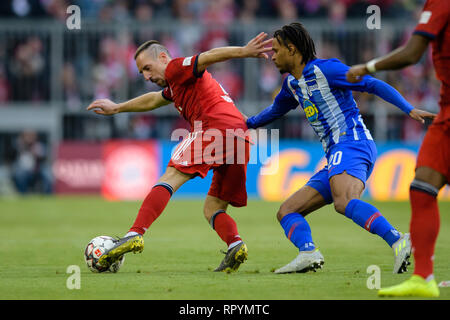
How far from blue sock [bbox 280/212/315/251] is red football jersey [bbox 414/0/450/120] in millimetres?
2060

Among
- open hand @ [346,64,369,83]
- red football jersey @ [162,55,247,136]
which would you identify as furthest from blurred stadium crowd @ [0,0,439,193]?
open hand @ [346,64,369,83]

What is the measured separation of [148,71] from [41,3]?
15647 millimetres

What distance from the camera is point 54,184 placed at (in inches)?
793

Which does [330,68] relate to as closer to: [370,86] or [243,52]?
[370,86]

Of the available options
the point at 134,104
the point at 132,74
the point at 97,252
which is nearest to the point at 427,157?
the point at 97,252

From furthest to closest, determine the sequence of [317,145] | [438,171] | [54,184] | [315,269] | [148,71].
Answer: [54,184] → [317,145] → [148,71] → [315,269] → [438,171]

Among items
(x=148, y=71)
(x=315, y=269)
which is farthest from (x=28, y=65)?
(x=315, y=269)

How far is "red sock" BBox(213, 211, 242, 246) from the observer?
736cm

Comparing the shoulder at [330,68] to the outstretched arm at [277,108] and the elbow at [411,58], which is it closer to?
the outstretched arm at [277,108]

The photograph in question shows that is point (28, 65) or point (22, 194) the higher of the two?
point (28, 65)

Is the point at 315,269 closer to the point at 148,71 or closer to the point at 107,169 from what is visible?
the point at 148,71

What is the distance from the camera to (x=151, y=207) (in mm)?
6973

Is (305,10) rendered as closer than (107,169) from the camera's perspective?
No

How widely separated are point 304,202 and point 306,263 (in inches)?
25.2
